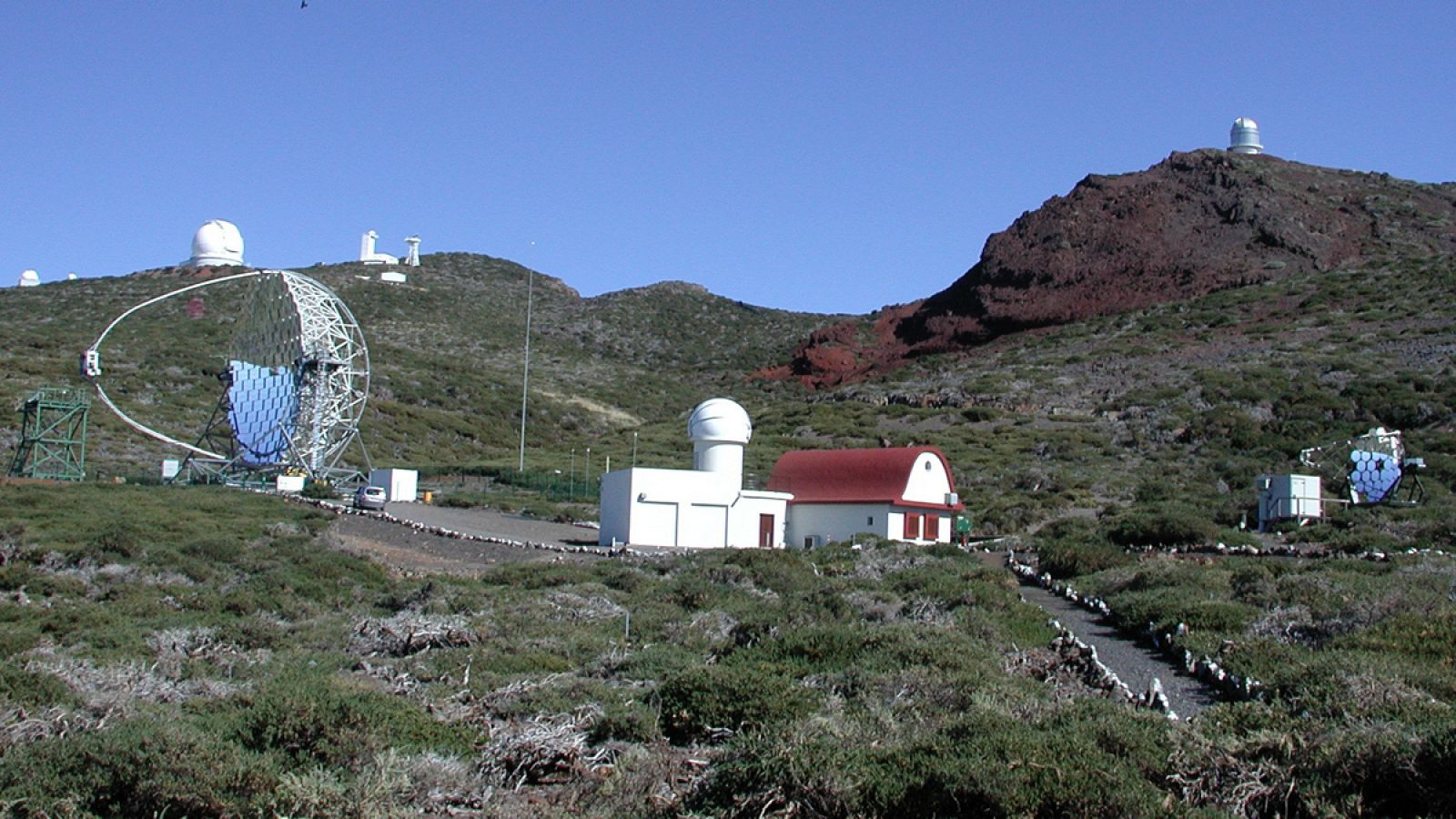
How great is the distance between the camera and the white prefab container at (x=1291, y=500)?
1129 inches

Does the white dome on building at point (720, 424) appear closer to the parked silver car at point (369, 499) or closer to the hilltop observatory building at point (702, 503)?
the hilltop observatory building at point (702, 503)

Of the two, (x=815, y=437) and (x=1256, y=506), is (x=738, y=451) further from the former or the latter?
(x=815, y=437)

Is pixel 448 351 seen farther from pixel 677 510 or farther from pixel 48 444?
pixel 677 510

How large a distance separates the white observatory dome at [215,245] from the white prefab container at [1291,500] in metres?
73.5

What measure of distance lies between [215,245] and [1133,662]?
8244cm

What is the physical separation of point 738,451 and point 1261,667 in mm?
20173

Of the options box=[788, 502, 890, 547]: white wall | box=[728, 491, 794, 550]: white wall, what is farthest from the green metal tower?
box=[788, 502, 890, 547]: white wall

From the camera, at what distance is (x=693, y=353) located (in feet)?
304

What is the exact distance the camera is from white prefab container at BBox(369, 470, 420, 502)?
122 ft

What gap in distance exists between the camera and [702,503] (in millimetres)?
29672

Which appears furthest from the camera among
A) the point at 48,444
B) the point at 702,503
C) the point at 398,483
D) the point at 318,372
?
the point at 48,444

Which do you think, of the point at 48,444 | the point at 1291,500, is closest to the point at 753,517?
the point at 1291,500

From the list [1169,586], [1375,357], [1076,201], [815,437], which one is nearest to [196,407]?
[815,437]

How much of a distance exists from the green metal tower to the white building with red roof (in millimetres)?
20247
